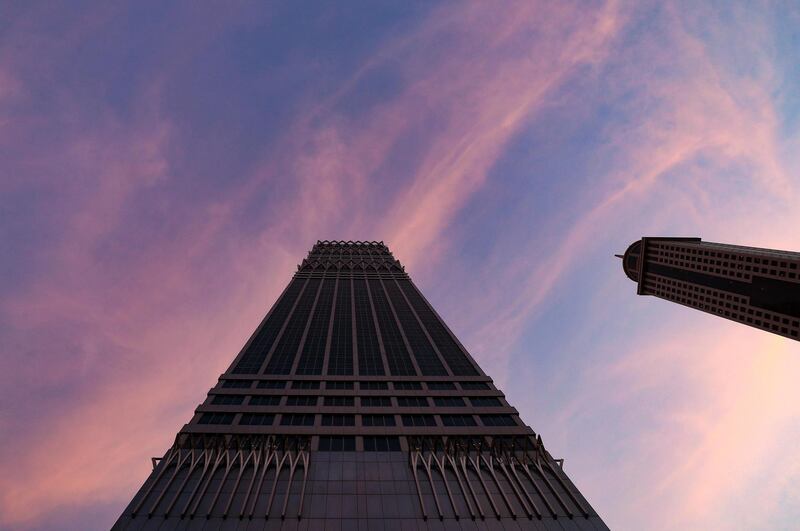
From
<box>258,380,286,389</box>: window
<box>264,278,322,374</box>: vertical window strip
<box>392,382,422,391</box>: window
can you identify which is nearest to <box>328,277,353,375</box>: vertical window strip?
<box>264,278,322,374</box>: vertical window strip

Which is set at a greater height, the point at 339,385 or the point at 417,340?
the point at 417,340

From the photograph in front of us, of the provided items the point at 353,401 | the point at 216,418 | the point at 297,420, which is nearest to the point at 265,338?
the point at 216,418

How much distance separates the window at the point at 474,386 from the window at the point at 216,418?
36242 mm

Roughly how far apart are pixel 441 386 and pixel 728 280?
171ft

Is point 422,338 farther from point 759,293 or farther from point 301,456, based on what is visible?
point 759,293

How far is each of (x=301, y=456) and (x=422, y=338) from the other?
4508 centimetres

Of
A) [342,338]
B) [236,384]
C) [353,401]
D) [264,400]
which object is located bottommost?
[353,401]

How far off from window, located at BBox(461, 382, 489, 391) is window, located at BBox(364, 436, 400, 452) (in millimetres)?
19279

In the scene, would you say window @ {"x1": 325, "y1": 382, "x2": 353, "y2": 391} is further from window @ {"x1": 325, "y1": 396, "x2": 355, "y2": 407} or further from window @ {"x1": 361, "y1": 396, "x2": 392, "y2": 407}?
window @ {"x1": 361, "y1": 396, "x2": 392, "y2": 407}

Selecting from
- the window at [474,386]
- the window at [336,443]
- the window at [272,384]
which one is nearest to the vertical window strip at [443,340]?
the window at [474,386]

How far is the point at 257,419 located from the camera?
64062 millimetres

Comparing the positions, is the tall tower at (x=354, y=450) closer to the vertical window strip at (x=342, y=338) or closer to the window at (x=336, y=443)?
the window at (x=336, y=443)

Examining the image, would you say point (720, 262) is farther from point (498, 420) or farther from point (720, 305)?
point (498, 420)

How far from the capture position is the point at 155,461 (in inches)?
2098
